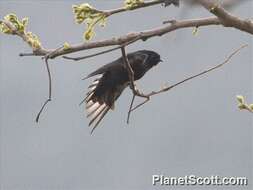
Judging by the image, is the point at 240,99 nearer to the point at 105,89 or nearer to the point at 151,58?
the point at 105,89

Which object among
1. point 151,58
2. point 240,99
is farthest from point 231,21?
point 151,58

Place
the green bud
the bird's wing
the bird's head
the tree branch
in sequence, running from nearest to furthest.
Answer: the tree branch, the green bud, the bird's wing, the bird's head


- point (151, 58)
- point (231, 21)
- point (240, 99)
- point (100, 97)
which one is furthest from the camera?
point (151, 58)

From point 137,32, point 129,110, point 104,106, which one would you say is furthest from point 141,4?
point 104,106

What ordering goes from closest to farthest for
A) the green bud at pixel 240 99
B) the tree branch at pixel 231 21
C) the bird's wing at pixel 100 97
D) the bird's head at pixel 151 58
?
the tree branch at pixel 231 21
the green bud at pixel 240 99
the bird's wing at pixel 100 97
the bird's head at pixel 151 58

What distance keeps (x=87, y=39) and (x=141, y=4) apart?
0.50m

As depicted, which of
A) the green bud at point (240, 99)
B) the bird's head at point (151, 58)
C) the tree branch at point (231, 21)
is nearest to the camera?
the tree branch at point (231, 21)

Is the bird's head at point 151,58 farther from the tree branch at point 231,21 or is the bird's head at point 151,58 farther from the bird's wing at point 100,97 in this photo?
the tree branch at point 231,21

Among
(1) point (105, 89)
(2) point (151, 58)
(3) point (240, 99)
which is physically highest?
(2) point (151, 58)

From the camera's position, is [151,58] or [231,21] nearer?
[231,21]

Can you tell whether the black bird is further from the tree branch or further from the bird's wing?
the tree branch

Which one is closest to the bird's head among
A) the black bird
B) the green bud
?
the black bird

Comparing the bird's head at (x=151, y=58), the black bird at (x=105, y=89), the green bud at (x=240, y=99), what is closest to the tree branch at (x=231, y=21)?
the green bud at (x=240, y=99)

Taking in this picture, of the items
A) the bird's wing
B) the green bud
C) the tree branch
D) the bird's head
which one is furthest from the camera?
the bird's head
